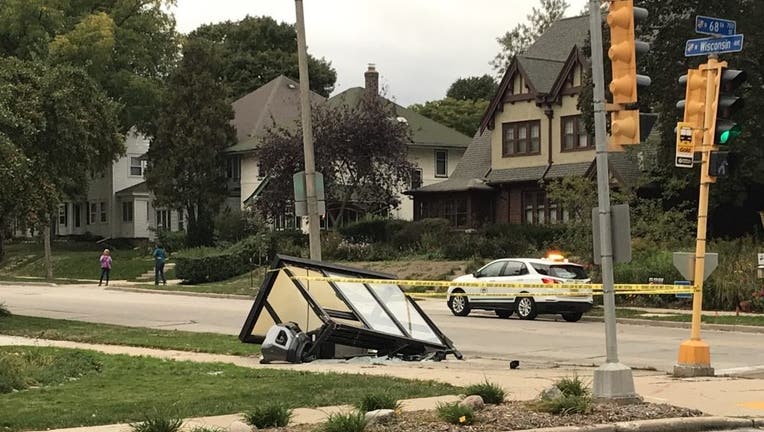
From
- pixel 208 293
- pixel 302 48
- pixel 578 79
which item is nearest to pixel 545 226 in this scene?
pixel 578 79

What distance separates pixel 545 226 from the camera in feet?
140

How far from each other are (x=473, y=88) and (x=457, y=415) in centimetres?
8730

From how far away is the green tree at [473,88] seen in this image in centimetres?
9400

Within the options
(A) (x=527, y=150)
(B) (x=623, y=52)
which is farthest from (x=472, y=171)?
(B) (x=623, y=52)

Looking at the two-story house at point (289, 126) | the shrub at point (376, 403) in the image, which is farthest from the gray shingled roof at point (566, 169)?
the shrub at point (376, 403)

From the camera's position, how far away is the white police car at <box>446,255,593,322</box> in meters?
25.4

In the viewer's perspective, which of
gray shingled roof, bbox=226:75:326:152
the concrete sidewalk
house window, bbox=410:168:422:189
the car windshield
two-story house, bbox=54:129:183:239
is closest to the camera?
the concrete sidewalk

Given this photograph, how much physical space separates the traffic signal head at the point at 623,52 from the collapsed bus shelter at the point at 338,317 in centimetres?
670

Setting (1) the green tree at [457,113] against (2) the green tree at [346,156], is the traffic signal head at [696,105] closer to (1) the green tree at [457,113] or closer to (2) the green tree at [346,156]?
(2) the green tree at [346,156]

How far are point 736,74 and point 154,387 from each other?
844 centimetres

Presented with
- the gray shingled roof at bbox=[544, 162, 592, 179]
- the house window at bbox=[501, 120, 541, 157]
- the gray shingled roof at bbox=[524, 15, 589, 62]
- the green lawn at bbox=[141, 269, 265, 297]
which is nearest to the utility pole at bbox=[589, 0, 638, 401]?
the green lawn at bbox=[141, 269, 265, 297]

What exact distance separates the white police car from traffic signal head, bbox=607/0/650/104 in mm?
14346

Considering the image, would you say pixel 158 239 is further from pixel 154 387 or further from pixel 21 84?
pixel 154 387

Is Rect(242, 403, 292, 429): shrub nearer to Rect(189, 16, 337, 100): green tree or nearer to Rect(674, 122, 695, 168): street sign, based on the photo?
Rect(674, 122, 695, 168): street sign
